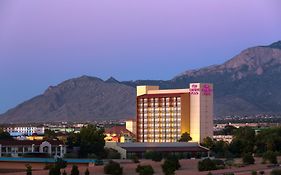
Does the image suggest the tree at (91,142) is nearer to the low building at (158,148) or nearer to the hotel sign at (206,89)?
the low building at (158,148)

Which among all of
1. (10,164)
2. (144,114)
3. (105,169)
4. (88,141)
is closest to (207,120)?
(144,114)

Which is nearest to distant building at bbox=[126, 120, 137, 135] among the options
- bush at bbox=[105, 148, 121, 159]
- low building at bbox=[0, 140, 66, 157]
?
bush at bbox=[105, 148, 121, 159]

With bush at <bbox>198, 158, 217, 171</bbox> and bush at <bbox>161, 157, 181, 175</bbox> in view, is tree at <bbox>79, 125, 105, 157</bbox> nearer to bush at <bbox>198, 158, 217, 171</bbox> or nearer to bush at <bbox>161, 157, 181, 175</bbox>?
bush at <bbox>161, 157, 181, 175</bbox>

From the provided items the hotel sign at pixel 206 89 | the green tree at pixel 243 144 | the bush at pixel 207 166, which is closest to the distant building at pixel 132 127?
the hotel sign at pixel 206 89

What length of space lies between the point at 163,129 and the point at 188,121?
20.1 feet

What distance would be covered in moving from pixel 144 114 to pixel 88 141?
39.8 metres

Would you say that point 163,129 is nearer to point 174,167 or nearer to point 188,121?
point 188,121

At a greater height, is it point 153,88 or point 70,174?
point 153,88

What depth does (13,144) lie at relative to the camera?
350 feet

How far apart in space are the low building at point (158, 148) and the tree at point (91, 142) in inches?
166

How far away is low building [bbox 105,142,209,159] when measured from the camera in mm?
114938

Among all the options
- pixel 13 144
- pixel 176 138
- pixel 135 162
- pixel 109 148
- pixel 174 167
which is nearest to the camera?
pixel 174 167

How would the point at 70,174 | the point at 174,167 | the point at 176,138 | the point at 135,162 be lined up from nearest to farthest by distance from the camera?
1. the point at 70,174
2. the point at 174,167
3. the point at 135,162
4. the point at 176,138

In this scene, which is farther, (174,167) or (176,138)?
(176,138)
